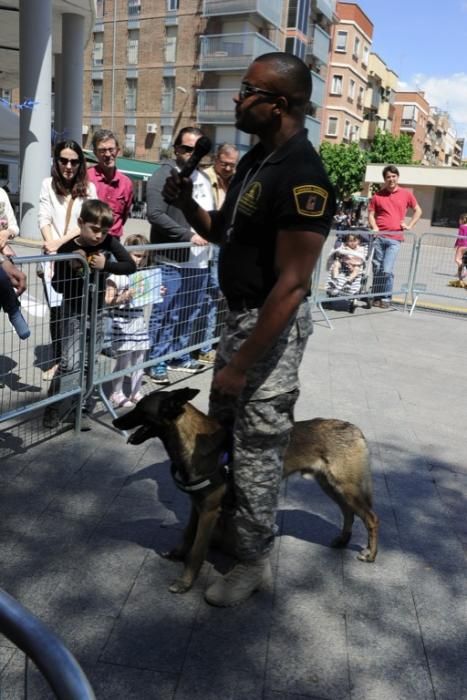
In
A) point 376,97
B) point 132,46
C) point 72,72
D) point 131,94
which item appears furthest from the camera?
point 376,97

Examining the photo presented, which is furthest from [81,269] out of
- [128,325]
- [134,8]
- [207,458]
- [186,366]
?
[134,8]

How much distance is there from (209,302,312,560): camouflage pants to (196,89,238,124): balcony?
43.7 meters

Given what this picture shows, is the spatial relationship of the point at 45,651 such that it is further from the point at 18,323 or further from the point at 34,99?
the point at 34,99

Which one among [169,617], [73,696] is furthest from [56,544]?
[73,696]

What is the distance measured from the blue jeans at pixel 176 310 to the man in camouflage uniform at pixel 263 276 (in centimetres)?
248

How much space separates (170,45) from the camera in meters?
47.8

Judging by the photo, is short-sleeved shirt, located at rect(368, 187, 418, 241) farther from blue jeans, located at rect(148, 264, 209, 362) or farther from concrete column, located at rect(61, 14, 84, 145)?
concrete column, located at rect(61, 14, 84, 145)

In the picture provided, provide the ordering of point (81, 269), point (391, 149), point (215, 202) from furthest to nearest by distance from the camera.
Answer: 1. point (391, 149)
2. point (215, 202)
3. point (81, 269)

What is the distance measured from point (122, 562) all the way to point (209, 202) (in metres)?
3.74

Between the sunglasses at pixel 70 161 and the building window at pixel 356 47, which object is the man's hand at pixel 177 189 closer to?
the sunglasses at pixel 70 161

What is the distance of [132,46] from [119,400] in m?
51.7

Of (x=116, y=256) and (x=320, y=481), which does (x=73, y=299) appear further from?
(x=320, y=481)

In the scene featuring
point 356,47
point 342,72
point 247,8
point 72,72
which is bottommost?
point 72,72

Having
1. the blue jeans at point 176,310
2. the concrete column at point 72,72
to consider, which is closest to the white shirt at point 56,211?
the blue jeans at point 176,310
